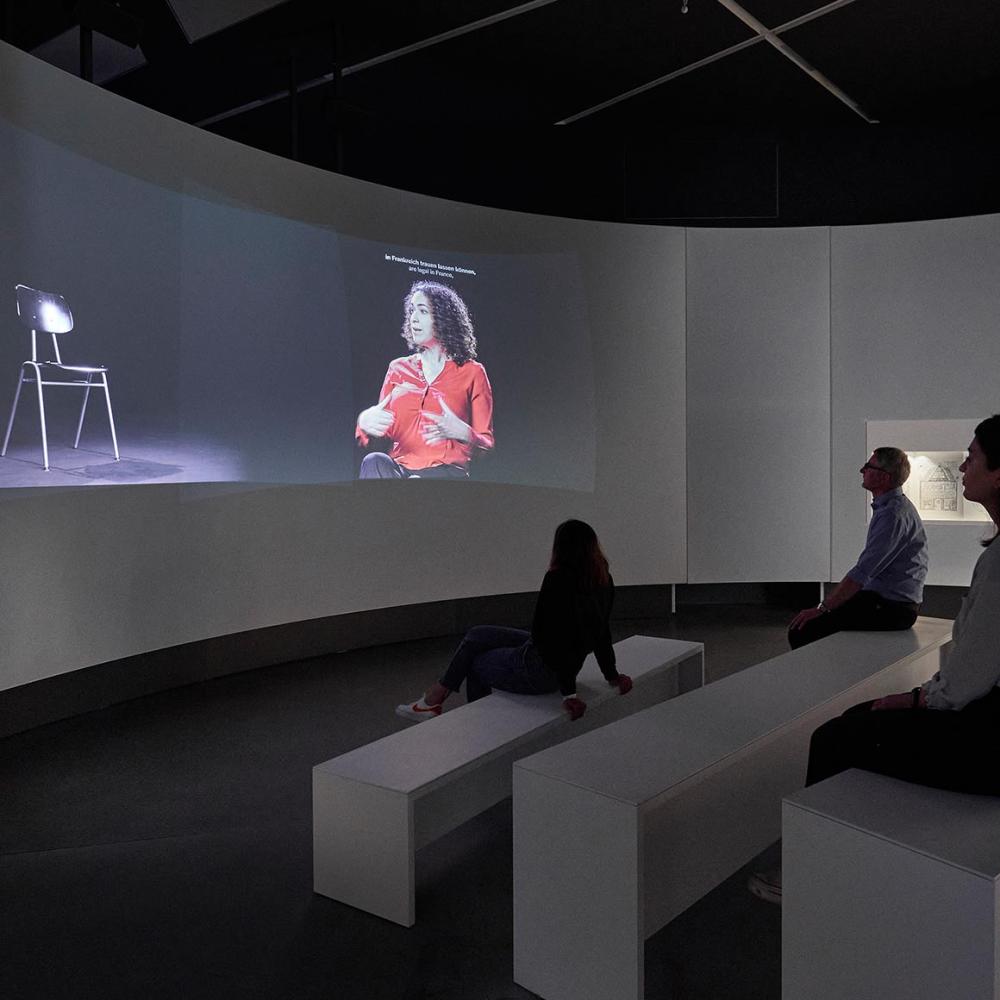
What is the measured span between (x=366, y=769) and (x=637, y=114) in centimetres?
589

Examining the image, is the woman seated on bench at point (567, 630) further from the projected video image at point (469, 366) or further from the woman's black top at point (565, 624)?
the projected video image at point (469, 366)

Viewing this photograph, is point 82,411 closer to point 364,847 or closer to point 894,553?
point 364,847

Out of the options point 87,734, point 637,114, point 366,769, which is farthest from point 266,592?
point 637,114

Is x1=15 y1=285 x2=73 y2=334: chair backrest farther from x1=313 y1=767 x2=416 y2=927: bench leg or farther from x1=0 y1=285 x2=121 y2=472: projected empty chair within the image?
x1=313 y1=767 x2=416 y2=927: bench leg

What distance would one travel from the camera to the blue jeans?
131 inches

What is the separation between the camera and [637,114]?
22.2 feet

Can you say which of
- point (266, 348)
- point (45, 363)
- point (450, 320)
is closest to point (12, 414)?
point (45, 363)

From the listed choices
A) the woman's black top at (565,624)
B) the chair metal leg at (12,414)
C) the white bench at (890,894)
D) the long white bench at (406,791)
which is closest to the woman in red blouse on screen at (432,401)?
the chair metal leg at (12,414)

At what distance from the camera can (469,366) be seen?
6156 millimetres

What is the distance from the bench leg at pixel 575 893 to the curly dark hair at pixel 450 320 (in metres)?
4.24

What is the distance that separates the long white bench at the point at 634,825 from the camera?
79.4 inches

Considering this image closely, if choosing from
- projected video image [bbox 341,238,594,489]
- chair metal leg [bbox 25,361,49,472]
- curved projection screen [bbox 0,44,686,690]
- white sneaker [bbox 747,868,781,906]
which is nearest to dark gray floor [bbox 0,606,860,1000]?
white sneaker [bbox 747,868,781,906]

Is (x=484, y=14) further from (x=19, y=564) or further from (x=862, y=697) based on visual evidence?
(x=862, y=697)

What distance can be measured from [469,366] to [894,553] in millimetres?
3234
